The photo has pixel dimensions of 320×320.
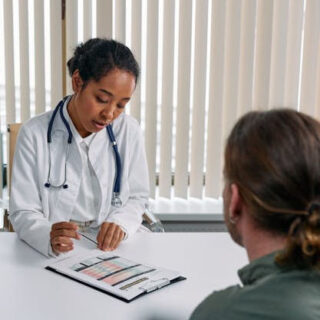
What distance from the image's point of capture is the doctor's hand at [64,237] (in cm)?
142

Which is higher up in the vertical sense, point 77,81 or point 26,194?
point 77,81

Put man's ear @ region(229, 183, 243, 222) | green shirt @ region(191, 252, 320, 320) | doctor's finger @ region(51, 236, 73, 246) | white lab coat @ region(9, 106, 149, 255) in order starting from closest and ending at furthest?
1. green shirt @ region(191, 252, 320, 320)
2. man's ear @ region(229, 183, 243, 222)
3. doctor's finger @ region(51, 236, 73, 246)
4. white lab coat @ region(9, 106, 149, 255)

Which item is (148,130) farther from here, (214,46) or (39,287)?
(39,287)

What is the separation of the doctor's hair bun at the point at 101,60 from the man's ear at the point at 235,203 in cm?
98

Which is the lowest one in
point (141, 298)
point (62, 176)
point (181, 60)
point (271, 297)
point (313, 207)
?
point (141, 298)

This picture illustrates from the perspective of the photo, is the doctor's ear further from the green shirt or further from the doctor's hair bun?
the green shirt

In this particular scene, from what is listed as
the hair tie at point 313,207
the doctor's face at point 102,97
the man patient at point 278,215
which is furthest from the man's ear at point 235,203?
the doctor's face at point 102,97

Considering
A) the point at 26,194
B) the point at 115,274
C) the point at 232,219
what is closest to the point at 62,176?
the point at 26,194

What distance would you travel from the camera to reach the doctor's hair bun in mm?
1719

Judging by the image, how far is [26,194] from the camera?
171 cm

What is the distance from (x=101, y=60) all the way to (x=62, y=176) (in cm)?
42

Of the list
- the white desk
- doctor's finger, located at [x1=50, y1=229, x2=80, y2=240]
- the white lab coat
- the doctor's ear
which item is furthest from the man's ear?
the doctor's ear

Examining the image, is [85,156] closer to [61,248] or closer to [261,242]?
[61,248]

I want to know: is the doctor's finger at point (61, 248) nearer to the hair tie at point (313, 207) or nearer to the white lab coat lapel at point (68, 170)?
the white lab coat lapel at point (68, 170)
